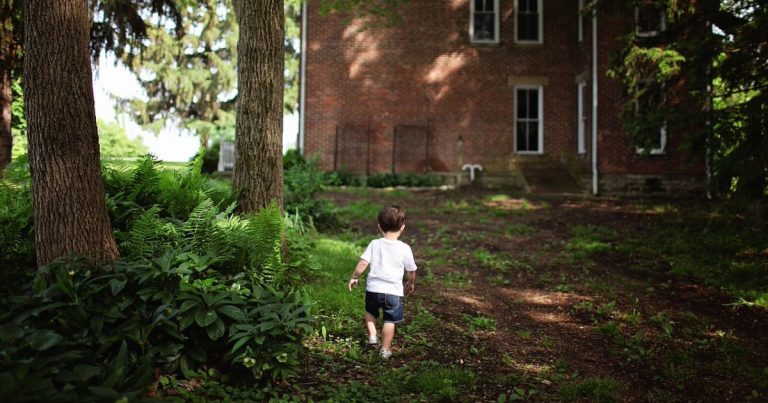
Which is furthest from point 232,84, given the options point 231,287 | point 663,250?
point 231,287

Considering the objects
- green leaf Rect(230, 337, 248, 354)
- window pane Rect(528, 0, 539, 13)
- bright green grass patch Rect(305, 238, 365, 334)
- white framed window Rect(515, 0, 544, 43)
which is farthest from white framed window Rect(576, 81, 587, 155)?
green leaf Rect(230, 337, 248, 354)

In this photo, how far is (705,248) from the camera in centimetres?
856

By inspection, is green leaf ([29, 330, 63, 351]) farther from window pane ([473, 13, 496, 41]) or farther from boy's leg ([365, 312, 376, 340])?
window pane ([473, 13, 496, 41])

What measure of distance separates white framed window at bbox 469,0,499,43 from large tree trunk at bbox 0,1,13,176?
13.0 metres

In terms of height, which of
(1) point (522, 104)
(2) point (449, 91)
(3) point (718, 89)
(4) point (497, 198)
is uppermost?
(2) point (449, 91)

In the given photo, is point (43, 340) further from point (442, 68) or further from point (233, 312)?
point (442, 68)

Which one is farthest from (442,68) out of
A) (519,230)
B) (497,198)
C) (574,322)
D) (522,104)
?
(574,322)

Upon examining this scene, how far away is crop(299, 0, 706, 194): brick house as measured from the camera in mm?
17406

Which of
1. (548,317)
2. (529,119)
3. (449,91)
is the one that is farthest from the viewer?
(529,119)

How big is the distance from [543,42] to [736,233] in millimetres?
10118

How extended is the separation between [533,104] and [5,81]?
14.1m

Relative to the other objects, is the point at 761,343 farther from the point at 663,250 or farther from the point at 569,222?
the point at 569,222

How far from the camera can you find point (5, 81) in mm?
8352

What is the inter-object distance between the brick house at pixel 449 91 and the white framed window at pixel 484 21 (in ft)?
0.10
